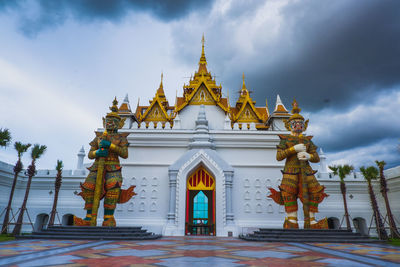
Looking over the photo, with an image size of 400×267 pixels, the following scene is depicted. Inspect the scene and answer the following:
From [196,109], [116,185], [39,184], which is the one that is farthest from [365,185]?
[39,184]

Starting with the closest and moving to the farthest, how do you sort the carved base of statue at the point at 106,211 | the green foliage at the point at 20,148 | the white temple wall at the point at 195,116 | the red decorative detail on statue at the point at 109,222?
the carved base of statue at the point at 106,211, the red decorative detail on statue at the point at 109,222, the green foliage at the point at 20,148, the white temple wall at the point at 195,116

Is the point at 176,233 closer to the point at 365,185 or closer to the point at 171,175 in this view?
the point at 171,175

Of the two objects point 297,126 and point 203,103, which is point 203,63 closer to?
point 203,103

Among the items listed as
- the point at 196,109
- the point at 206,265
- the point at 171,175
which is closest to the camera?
the point at 206,265

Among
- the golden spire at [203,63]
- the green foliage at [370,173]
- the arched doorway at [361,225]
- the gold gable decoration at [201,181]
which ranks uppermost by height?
the golden spire at [203,63]

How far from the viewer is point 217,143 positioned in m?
12.5

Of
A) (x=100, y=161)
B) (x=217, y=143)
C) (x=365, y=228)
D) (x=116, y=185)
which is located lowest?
(x=365, y=228)

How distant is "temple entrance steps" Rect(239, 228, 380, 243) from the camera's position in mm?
6578

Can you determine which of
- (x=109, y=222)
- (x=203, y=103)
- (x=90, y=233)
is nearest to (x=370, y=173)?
(x=203, y=103)

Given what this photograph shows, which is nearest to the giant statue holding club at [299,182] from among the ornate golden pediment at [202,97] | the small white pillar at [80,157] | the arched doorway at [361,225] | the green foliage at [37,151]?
the ornate golden pediment at [202,97]

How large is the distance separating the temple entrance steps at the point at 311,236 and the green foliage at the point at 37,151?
1198cm

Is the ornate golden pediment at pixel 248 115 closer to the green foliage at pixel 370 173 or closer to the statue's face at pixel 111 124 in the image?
the green foliage at pixel 370 173

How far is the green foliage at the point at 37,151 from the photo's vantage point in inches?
511

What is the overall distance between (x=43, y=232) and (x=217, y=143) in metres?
8.16
